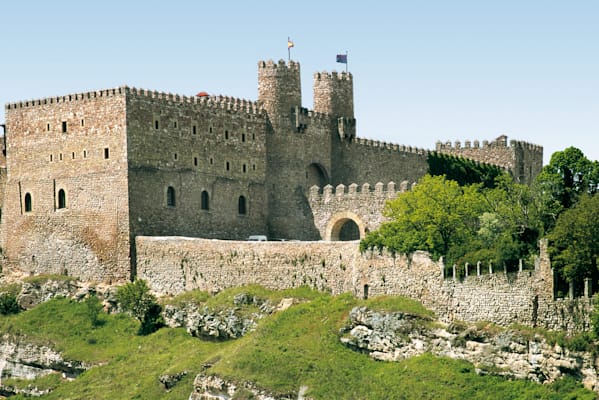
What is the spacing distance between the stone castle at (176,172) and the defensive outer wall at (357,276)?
2.77 meters

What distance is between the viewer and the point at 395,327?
79.7m

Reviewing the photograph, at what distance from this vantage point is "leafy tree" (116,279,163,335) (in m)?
87.8

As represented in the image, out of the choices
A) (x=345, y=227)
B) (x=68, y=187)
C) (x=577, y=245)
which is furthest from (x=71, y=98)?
(x=577, y=245)

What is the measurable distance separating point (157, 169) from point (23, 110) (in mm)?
8639

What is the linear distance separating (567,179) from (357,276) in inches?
426

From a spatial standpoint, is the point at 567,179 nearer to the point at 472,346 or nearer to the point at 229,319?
the point at 472,346

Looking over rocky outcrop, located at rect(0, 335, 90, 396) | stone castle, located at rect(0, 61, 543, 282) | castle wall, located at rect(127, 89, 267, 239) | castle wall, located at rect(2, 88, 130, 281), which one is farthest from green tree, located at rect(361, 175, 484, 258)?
rocky outcrop, located at rect(0, 335, 90, 396)

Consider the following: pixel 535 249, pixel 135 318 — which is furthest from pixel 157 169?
pixel 535 249

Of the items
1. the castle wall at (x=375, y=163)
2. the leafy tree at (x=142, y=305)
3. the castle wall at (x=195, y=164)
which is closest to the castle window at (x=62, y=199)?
the castle wall at (x=195, y=164)

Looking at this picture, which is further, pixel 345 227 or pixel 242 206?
pixel 345 227

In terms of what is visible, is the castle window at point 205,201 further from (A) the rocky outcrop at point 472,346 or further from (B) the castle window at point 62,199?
(A) the rocky outcrop at point 472,346

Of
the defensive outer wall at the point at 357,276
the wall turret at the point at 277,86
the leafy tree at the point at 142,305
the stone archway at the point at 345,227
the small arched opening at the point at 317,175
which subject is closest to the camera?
the defensive outer wall at the point at 357,276

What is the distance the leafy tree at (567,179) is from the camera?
83.3 meters

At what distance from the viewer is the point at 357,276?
83562 mm
